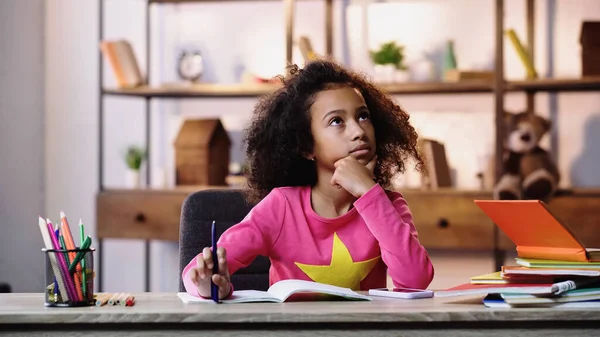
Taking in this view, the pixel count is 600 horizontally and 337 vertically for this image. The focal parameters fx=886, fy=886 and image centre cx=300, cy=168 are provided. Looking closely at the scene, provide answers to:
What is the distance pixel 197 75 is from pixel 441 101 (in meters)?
1.08

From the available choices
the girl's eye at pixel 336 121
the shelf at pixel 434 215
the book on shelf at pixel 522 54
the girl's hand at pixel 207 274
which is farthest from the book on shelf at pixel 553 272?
the book on shelf at pixel 522 54

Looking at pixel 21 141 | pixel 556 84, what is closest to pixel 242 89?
pixel 21 141

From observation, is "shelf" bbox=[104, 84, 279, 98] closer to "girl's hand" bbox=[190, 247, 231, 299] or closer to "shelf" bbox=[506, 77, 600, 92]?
"shelf" bbox=[506, 77, 600, 92]

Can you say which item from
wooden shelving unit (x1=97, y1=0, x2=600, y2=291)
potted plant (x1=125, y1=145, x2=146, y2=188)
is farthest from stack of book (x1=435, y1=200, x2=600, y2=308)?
potted plant (x1=125, y1=145, x2=146, y2=188)

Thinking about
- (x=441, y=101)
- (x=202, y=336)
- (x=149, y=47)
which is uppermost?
(x=149, y=47)

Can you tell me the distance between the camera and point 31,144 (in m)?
4.14

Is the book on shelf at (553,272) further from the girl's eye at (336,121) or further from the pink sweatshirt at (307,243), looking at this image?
the girl's eye at (336,121)

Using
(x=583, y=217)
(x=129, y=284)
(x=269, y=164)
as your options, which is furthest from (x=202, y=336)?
(x=129, y=284)

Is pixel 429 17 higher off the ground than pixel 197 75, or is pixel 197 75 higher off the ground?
pixel 429 17

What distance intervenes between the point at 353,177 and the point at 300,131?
0.26m

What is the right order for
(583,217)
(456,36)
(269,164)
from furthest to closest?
(456,36) < (583,217) < (269,164)

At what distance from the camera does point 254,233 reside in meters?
1.62

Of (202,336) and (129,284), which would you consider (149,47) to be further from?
(202,336)

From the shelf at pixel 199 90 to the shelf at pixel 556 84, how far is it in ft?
3.29
